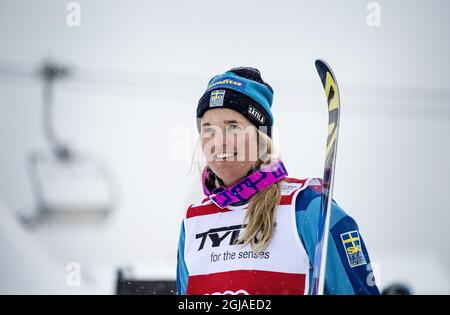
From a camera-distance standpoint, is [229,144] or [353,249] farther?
[229,144]

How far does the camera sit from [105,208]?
18.4 metres

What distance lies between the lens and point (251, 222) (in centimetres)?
227

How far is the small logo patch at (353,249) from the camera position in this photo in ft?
6.68

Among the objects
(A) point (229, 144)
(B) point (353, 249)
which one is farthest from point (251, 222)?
(B) point (353, 249)

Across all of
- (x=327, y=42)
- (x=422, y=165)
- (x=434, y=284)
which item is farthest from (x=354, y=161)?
(x=434, y=284)

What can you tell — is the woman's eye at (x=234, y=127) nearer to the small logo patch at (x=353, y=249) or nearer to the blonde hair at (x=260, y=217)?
the blonde hair at (x=260, y=217)

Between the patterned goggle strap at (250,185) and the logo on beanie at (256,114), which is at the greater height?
the logo on beanie at (256,114)

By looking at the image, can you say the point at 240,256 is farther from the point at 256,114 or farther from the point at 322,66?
the point at 322,66

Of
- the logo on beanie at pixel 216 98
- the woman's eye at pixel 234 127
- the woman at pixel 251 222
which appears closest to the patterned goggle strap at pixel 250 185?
the woman at pixel 251 222

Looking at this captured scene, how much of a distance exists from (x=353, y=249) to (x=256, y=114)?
707 millimetres

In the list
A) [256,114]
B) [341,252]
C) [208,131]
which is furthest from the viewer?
Answer: [256,114]

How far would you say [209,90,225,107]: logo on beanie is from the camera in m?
2.47

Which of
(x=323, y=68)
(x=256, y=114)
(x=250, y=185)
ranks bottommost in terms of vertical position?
(x=250, y=185)
